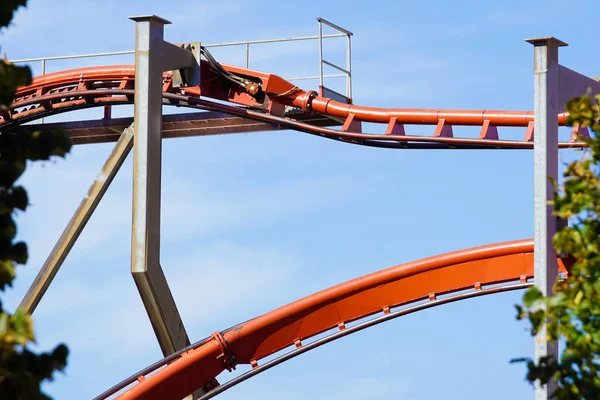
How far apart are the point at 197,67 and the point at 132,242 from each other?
269 cm

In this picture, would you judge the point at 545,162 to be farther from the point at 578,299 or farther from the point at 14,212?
the point at 14,212

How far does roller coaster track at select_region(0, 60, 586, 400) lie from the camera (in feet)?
42.5

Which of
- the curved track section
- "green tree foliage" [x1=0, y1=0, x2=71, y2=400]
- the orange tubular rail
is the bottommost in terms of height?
the orange tubular rail

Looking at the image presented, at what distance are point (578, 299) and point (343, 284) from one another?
742 cm

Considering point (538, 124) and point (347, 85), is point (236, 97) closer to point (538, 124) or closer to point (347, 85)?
point (347, 85)

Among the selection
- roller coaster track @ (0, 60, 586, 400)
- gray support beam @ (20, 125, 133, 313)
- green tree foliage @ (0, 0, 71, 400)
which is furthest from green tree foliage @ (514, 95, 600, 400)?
gray support beam @ (20, 125, 133, 313)

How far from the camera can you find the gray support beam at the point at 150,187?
13.4 metres

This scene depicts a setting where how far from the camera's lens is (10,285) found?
5816 mm

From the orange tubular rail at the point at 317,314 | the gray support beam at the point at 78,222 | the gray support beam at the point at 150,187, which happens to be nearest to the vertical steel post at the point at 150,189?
the gray support beam at the point at 150,187

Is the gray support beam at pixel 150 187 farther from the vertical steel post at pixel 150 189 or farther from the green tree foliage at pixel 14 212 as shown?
the green tree foliage at pixel 14 212

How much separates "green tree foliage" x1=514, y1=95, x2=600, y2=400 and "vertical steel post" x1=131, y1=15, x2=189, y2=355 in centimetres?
764

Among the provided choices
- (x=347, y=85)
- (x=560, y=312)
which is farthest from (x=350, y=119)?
(x=560, y=312)

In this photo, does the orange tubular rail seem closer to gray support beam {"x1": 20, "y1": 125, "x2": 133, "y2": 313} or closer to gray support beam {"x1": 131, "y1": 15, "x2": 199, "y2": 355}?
gray support beam {"x1": 131, "y1": 15, "x2": 199, "y2": 355}

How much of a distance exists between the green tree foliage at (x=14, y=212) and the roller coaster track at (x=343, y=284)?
7.51 m
